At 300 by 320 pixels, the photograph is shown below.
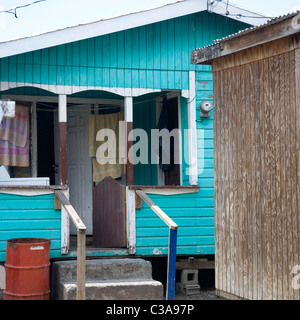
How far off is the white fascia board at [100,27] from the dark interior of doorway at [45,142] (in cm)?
198

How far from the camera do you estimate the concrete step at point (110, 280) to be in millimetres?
8172

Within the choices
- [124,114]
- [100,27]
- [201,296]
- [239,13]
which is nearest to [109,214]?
[124,114]

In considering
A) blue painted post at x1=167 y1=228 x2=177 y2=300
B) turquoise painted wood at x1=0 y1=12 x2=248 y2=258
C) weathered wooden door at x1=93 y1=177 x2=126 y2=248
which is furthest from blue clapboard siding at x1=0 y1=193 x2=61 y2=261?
blue painted post at x1=167 y1=228 x2=177 y2=300

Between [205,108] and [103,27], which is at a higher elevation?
[103,27]

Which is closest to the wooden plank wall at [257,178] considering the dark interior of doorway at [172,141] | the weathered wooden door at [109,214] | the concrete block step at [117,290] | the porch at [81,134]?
the concrete block step at [117,290]

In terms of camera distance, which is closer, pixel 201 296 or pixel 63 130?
pixel 63 130

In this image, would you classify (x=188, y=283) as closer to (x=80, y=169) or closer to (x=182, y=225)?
(x=182, y=225)

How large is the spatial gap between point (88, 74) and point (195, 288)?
3743 millimetres

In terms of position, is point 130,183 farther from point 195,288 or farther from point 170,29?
point 170,29

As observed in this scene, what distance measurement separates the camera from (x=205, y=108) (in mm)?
9938

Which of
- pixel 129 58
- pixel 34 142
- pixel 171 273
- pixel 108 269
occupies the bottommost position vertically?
pixel 108 269

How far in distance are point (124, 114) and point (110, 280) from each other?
273 centimetres

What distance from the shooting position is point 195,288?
32.1 feet

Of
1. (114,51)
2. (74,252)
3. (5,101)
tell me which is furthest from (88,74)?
(74,252)
